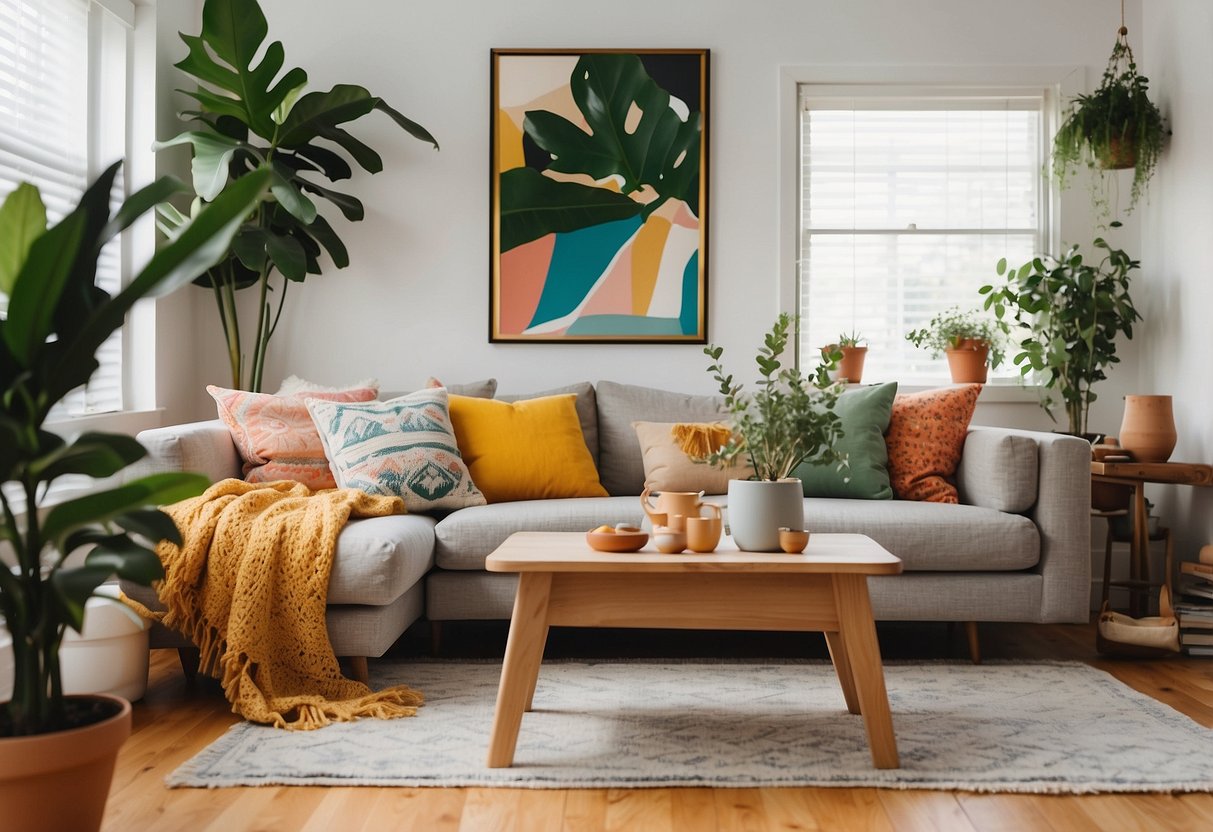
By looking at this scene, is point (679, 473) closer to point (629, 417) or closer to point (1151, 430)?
point (629, 417)

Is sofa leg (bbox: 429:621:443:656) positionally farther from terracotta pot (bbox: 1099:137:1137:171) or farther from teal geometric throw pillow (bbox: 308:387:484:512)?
terracotta pot (bbox: 1099:137:1137:171)

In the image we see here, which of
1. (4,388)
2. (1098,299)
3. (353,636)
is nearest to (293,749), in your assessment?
(353,636)

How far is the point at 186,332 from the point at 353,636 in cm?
195

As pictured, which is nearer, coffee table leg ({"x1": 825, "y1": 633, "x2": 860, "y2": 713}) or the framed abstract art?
coffee table leg ({"x1": 825, "y1": 633, "x2": 860, "y2": 713})

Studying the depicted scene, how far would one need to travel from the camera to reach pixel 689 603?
7.34ft

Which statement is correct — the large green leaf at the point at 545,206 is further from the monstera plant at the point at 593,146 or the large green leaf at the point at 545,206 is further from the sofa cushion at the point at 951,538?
the sofa cushion at the point at 951,538

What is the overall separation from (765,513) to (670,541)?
0.74 feet

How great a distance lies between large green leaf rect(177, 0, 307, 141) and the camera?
136 inches

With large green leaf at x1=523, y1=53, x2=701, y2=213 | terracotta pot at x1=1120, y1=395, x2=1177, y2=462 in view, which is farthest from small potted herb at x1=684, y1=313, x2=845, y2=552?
large green leaf at x1=523, y1=53, x2=701, y2=213

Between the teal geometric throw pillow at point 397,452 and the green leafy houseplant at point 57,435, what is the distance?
1.48m

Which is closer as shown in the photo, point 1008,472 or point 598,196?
point 1008,472

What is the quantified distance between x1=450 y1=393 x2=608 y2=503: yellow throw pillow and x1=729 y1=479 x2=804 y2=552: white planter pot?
1.24 meters

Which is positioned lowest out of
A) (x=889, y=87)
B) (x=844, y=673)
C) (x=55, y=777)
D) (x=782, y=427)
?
(x=844, y=673)

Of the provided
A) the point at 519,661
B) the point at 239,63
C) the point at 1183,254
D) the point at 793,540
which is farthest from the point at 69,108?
the point at 1183,254
